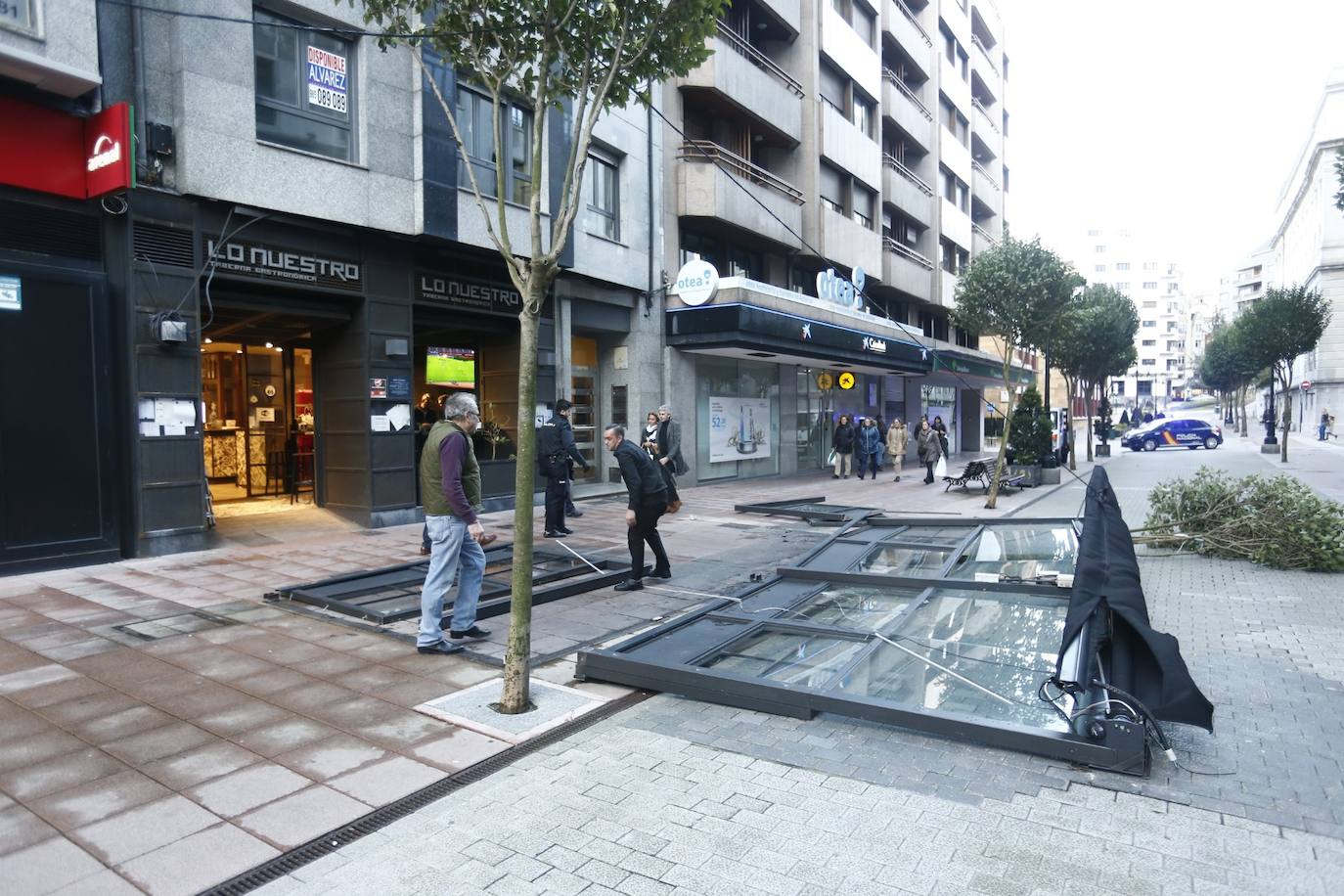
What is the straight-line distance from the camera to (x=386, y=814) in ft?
11.7

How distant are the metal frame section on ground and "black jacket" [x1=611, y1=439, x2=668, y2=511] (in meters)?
1.33

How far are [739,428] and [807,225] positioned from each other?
6.22 metres

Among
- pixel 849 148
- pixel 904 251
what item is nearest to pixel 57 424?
pixel 849 148

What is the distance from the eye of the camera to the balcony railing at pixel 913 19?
1165 inches

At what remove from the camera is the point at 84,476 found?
29.3 ft

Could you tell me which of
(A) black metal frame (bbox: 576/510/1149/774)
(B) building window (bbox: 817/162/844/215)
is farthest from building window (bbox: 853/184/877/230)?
(A) black metal frame (bbox: 576/510/1149/774)

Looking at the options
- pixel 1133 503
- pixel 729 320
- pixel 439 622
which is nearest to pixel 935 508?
pixel 1133 503

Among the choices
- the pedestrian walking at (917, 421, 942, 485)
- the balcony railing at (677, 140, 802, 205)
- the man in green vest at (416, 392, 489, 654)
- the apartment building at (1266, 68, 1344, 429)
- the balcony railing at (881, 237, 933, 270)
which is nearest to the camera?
the man in green vest at (416, 392, 489, 654)

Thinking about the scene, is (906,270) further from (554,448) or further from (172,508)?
(172,508)

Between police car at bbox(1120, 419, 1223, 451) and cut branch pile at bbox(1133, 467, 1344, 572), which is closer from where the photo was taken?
cut branch pile at bbox(1133, 467, 1344, 572)

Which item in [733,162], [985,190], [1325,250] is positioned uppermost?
[985,190]

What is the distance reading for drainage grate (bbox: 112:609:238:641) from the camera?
6270mm

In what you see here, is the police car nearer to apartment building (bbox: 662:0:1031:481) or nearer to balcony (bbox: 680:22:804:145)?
apartment building (bbox: 662:0:1031:481)

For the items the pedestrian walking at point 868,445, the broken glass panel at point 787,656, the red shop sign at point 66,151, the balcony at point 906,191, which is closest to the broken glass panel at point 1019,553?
the broken glass panel at point 787,656
